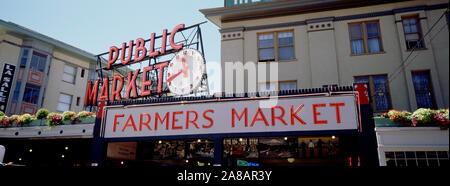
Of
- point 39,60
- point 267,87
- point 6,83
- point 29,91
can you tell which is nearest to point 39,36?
point 39,60

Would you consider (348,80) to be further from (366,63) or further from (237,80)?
(237,80)

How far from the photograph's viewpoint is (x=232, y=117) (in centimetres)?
1316

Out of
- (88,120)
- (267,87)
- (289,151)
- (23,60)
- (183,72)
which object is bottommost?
(289,151)

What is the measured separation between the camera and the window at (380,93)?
15.7 metres

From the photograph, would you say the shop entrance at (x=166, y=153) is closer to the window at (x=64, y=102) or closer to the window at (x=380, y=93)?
the window at (x=380, y=93)

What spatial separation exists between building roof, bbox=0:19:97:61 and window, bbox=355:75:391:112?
2204 cm

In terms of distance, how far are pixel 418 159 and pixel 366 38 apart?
7.10 metres

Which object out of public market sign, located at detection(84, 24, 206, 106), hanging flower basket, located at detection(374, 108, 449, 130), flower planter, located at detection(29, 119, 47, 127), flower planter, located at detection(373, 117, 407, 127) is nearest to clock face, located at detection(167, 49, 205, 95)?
public market sign, located at detection(84, 24, 206, 106)

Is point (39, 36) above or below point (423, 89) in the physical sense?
above

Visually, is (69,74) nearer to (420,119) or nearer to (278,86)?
(278,86)

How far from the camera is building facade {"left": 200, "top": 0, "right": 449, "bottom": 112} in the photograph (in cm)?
1559
